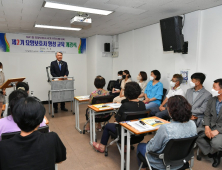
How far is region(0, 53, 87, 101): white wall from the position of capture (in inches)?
237

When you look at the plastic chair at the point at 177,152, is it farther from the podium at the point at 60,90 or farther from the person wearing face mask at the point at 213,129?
the podium at the point at 60,90

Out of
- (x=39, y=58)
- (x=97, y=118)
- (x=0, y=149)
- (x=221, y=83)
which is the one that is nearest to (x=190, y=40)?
(x=221, y=83)

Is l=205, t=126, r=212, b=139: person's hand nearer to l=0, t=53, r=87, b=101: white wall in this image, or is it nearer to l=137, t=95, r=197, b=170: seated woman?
l=137, t=95, r=197, b=170: seated woman

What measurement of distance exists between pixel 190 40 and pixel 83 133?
314 centimetres

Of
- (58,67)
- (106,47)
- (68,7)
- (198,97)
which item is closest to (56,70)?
(58,67)

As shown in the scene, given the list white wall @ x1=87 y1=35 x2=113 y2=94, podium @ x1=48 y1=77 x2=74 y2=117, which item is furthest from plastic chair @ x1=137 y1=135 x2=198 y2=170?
white wall @ x1=87 y1=35 x2=113 y2=94

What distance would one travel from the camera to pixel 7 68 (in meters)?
5.98

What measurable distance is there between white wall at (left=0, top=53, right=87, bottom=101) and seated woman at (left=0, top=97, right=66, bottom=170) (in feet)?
19.2

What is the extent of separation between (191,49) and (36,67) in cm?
538

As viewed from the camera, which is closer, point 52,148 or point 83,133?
point 52,148

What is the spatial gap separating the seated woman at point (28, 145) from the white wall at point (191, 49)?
3390mm

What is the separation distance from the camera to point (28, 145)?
1012 mm

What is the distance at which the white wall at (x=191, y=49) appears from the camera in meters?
3.32

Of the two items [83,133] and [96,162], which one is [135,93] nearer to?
[96,162]
